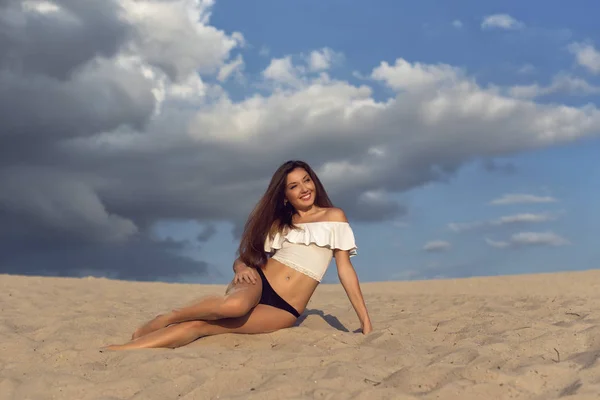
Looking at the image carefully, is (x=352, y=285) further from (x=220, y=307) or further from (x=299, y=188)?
(x=220, y=307)

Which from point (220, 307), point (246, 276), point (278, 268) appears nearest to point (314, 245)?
point (278, 268)

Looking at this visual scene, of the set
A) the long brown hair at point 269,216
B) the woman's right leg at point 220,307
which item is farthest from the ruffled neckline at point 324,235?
the woman's right leg at point 220,307

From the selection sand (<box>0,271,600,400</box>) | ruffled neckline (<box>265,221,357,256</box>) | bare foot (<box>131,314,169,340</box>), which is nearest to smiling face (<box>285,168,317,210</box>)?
ruffled neckline (<box>265,221,357,256</box>)

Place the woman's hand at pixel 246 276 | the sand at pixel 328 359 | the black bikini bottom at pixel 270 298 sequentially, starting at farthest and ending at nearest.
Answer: the black bikini bottom at pixel 270 298 → the woman's hand at pixel 246 276 → the sand at pixel 328 359

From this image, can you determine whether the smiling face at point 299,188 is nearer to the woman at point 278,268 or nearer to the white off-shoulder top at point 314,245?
the woman at point 278,268

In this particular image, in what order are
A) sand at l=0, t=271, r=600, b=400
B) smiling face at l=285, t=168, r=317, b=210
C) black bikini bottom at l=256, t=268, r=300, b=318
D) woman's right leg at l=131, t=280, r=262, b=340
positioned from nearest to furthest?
1. sand at l=0, t=271, r=600, b=400
2. woman's right leg at l=131, t=280, r=262, b=340
3. black bikini bottom at l=256, t=268, r=300, b=318
4. smiling face at l=285, t=168, r=317, b=210

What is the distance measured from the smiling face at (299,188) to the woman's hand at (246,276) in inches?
26.9

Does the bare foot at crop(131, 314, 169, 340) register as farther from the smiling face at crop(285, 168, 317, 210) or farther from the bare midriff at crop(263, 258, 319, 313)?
the smiling face at crop(285, 168, 317, 210)

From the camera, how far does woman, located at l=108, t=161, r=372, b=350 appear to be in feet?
15.0

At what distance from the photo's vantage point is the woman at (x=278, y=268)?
15.0 ft

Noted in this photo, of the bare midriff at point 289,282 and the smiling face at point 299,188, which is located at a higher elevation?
the smiling face at point 299,188

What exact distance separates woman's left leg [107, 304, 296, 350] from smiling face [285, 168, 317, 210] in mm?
906

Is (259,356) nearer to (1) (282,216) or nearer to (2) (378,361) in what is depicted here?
(2) (378,361)

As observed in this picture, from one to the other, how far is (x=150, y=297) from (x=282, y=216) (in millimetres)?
5079
